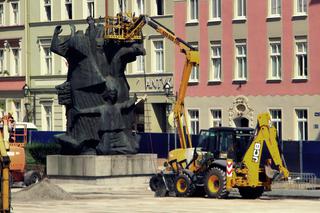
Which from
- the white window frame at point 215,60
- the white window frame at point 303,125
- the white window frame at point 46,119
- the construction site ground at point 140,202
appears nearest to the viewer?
the construction site ground at point 140,202

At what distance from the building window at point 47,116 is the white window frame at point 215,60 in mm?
14595

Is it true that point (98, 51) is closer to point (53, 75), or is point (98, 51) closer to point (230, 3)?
point (230, 3)

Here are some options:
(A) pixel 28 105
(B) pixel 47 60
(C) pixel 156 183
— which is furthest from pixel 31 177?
(B) pixel 47 60

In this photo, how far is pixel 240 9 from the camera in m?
79.6

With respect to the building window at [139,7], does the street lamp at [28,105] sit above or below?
below

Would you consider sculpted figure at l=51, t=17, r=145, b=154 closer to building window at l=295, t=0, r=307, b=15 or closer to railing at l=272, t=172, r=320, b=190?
railing at l=272, t=172, r=320, b=190

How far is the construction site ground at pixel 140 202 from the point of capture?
1841 inches

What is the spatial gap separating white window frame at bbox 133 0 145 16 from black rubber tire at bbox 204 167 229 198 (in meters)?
32.8

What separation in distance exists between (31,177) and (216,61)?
18.1 meters

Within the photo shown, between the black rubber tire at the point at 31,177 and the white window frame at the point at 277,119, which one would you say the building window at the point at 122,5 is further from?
the black rubber tire at the point at 31,177

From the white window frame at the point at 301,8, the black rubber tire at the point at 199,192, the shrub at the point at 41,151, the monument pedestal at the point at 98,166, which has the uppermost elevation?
the white window frame at the point at 301,8

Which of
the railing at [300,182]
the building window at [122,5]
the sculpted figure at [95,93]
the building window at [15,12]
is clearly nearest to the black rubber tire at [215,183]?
the railing at [300,182]

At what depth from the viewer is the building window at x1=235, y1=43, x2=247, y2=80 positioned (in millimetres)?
79625

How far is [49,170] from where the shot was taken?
219 ft
